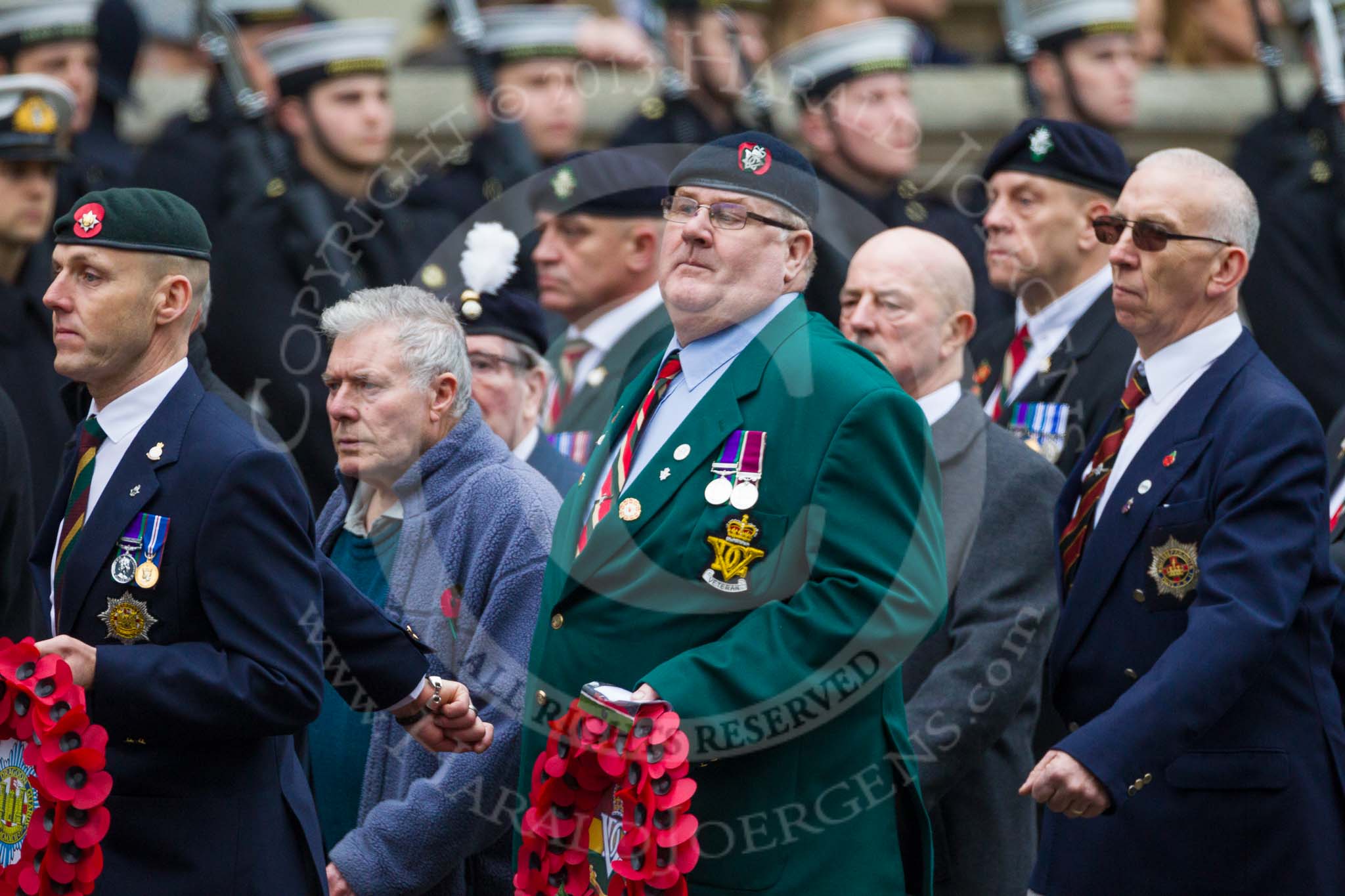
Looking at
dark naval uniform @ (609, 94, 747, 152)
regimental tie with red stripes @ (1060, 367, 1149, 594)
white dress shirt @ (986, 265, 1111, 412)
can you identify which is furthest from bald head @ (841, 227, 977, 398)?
dark naval uniform @ (609, 94, 747, 152)

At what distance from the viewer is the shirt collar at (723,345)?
14.6ft

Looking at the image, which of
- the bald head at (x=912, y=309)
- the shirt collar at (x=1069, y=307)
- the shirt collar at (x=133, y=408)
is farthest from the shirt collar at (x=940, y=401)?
the shirt collar at (x=133, y=408)

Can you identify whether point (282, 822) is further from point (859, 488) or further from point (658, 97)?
point (658, 97)

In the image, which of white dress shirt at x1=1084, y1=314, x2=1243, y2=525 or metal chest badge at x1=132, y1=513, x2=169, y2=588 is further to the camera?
white dress shirt at x1=1084, y1=314, x2=1243, y2=525

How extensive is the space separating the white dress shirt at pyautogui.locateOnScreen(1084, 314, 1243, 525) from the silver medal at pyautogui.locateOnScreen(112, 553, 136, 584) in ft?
7.03

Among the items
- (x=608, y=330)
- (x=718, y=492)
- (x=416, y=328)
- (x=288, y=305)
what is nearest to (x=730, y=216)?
(x=718, y=492)

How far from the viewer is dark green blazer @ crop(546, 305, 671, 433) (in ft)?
22.0

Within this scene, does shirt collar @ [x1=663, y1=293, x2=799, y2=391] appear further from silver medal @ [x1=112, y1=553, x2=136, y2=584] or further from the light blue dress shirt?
silver medal @ [x1=112, y1=553, x2=136, y2=584]

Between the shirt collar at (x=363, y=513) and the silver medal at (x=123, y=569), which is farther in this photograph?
the shirt collar at (x=363, y=513)

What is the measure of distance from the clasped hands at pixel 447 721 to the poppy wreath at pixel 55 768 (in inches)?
27.7

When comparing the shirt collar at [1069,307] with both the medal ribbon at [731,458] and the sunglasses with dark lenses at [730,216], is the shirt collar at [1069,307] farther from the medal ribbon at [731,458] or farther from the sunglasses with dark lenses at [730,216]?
the medal ribbon at [731,458]

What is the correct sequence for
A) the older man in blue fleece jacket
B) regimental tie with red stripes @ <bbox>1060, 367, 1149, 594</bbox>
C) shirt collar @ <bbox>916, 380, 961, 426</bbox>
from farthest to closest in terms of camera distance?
shirt collar @ <bbox>916, 380, 961, 426</bbox>, regimental tie with red stripes @ <bbox>1060, 367, 1149, 594</bbox>, the older man in blue fleece jacket

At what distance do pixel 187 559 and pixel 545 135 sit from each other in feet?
17.3

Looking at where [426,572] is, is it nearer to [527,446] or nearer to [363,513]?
[363,513]
